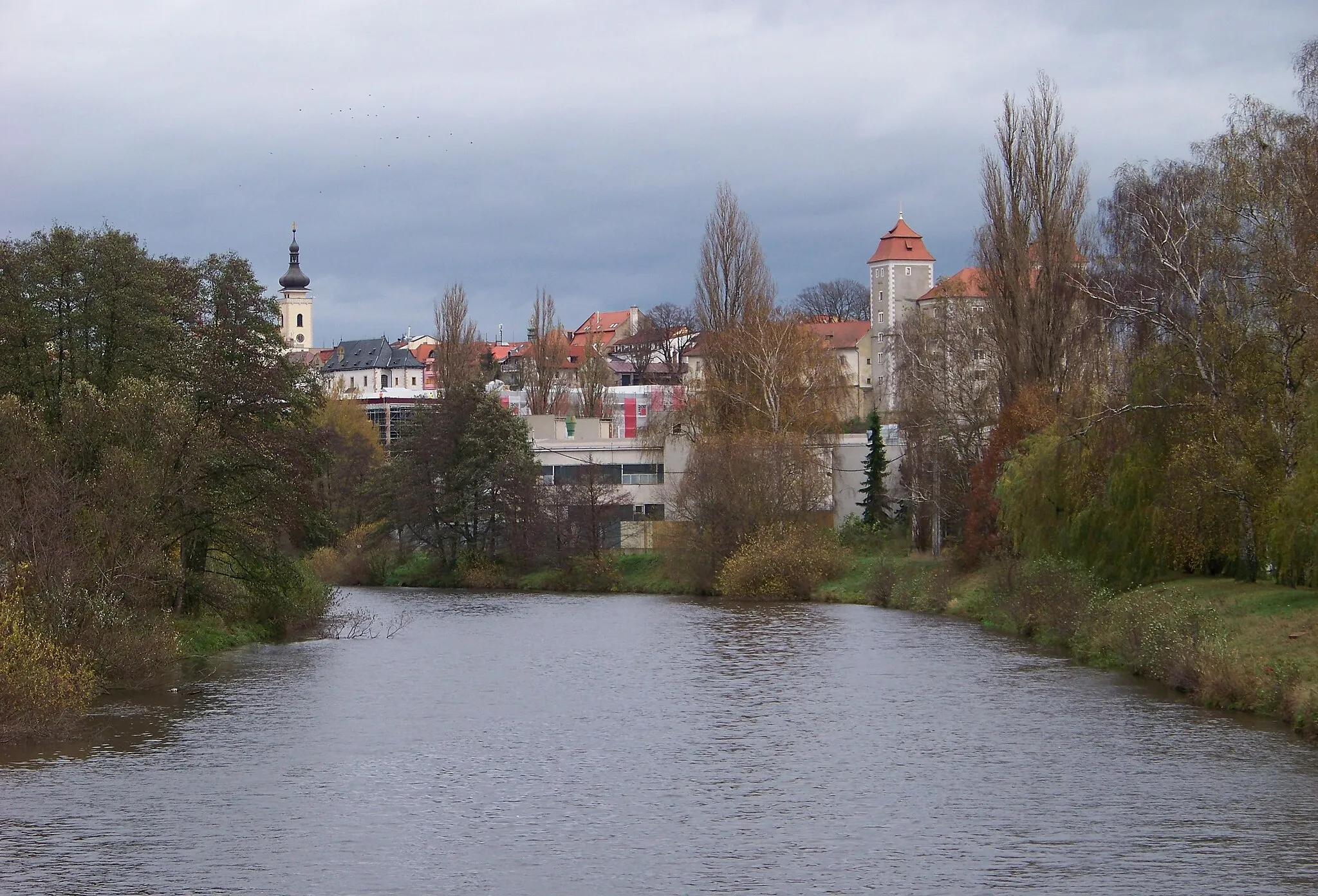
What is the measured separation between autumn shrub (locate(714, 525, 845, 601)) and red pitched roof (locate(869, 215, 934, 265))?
91.5 metres

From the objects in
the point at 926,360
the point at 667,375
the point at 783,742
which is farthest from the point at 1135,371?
the point at 667,375

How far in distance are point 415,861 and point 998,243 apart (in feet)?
133

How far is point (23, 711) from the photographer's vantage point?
24.7 meters

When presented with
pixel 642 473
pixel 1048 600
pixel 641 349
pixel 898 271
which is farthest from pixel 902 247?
pixel 1048 600

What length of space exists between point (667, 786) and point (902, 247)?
129m

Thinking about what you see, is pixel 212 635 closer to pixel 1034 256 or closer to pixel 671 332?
pixel 1034 256

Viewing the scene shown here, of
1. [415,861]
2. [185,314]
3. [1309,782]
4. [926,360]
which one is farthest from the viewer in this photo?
[926,360]

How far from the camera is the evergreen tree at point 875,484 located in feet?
231

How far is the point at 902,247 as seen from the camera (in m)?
147

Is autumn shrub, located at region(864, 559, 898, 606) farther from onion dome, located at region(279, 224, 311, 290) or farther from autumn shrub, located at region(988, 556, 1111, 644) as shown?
onion dome, located at region(279, 224, 311, 290)

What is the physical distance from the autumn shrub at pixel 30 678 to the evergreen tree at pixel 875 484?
155 ft

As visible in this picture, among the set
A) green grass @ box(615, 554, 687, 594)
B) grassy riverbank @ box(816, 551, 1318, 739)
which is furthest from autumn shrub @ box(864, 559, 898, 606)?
green grass @ box(615, 554, 687, 594)

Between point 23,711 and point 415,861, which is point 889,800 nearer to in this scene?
point 415,861

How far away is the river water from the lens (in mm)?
17406
